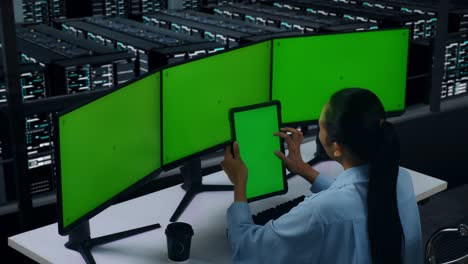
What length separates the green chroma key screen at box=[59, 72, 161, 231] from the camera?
6.50 feet

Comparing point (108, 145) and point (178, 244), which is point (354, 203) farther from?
point (108, 145)

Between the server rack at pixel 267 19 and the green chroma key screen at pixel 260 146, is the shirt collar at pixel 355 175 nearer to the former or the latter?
the green chroma key screen at pixel 260 146

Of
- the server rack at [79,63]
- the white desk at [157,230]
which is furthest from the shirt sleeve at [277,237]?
the server rack at [79,63]

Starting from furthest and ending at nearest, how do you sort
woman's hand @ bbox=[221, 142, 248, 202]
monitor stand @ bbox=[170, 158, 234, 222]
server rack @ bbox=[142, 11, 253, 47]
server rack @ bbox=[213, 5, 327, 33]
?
server rack @ bbox=[213, 5, 327, 33], server rack @ bbox=[142, 11, 253, 47], monitor stand @ bbox=[170, 158, 234, 222], woman's hand @ bbox=[221, 142, 248, 202]

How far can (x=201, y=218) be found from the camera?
2412 millimetres

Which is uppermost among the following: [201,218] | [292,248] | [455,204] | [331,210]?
[331,210]

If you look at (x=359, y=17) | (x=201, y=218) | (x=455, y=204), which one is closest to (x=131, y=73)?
(x=201, y=218)

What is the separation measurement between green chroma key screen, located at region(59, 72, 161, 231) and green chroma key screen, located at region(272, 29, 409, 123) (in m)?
0.62

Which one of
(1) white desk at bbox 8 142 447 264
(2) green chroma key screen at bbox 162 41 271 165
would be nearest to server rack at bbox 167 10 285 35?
(2) green chroma key screen at bbox 162 41 271 165

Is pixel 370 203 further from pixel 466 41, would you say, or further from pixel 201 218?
pixel 466 41

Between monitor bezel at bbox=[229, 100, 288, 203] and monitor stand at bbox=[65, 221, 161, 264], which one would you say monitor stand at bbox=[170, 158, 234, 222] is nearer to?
monitor bezel at bbox=[229, 100, 288, 203]

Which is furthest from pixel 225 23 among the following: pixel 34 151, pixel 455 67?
pixel 34 151

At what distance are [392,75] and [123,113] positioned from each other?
1198 mm

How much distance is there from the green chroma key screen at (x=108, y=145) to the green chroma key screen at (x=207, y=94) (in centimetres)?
6
